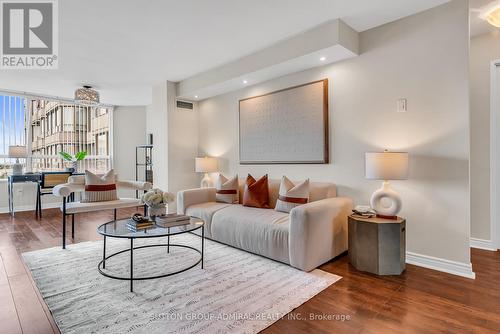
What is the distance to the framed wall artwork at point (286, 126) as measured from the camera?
336 cm

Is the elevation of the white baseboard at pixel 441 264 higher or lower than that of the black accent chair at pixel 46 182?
lower

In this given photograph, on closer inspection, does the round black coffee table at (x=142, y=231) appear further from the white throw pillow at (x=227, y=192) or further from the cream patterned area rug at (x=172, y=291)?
the white throw pillow at (x=227, y=192)

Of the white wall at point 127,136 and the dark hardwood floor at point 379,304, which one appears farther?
the white wall at point 127,136

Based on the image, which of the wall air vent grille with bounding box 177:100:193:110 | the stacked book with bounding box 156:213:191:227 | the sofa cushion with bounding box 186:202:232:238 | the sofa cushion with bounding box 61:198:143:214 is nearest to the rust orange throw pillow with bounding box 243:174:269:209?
the sofa cushion with bounding box 186:202:232:238

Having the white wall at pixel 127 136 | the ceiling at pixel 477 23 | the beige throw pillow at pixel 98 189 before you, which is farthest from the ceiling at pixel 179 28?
the white wall at pixel 127 136

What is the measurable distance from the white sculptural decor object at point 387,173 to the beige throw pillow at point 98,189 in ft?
10.9

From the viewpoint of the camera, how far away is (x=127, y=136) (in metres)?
6.94

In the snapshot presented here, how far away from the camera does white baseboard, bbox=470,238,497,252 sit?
3.06m

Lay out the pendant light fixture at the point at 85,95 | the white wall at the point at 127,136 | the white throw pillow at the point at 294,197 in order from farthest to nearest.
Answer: the white wall at the point at 127,136 → the pendant light fixture at the point at 85,95 → the white throw pillow at the point at 294,197

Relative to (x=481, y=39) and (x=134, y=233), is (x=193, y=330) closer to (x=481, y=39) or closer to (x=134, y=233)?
(x=134, y=233)

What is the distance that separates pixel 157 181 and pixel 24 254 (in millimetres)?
2367

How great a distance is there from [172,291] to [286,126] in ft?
8.24
